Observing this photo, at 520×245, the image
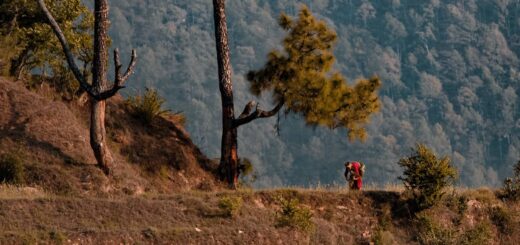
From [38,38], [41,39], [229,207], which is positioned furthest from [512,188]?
[38,38]

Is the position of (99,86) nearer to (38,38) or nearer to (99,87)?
(99,87)

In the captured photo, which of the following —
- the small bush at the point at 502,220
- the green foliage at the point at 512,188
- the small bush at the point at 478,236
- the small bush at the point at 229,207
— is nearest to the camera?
the small bush at the point at 229,207

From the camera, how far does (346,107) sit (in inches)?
1473

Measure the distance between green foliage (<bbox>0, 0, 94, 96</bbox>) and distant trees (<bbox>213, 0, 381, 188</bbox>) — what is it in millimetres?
5423

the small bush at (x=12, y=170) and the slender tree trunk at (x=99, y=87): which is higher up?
the slender tree trunk at (x=99, y=87)

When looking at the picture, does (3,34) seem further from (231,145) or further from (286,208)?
(286,208)

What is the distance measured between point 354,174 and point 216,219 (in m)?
8.08

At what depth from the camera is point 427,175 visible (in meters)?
33.4

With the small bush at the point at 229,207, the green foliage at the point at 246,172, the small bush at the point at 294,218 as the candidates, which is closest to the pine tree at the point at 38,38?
the green foliage at the point at 246,172

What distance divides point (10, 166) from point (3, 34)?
8294mm

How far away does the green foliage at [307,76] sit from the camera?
36469 millimetres

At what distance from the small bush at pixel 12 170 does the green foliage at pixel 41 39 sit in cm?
637

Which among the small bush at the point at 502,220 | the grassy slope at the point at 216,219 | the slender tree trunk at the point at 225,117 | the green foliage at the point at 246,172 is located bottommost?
the grassy slope at the point at 216,219

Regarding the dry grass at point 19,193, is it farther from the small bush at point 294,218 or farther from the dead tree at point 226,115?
the dead tree at point 226,115
